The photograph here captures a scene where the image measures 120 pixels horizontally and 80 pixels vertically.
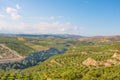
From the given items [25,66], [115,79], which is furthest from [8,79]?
[25,66]

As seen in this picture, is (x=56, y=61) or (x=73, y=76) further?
(x=56, y=61)

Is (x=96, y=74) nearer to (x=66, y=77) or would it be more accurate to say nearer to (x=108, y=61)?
(x=66, y=77)

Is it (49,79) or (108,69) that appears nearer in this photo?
(49,79)

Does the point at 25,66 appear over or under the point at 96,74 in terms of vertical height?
under

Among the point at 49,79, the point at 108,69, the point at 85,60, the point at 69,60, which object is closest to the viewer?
the point at 49,79

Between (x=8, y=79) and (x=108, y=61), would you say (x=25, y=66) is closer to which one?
(x=108, y=61)

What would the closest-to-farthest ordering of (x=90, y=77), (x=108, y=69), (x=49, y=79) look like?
1. (x=90, y=77)
2. (x=49, y=79)
3. (x=108, y=69)

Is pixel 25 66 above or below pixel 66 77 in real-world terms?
below

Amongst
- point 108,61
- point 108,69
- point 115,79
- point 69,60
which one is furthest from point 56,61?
point 115,79

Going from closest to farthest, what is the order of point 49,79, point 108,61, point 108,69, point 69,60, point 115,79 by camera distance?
point 115,79
point 49,79
point 108,69
point 108,61
point 69,60
